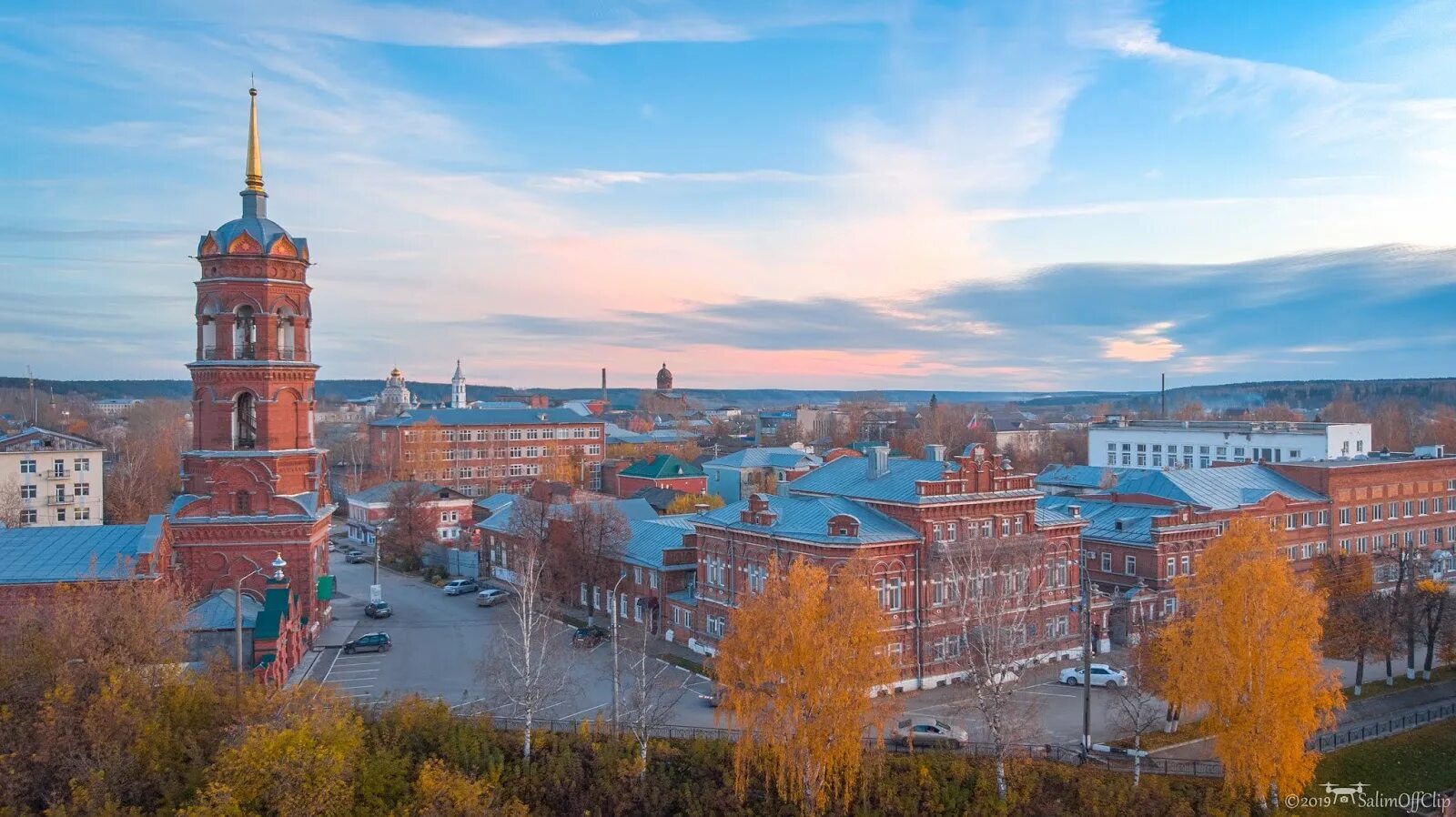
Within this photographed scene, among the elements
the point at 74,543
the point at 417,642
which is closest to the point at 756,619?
the point at 417,642

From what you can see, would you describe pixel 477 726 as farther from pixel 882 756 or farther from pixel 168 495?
pixel 168 495

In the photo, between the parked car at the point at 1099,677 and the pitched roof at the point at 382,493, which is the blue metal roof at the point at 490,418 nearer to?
the pitched roof at the point at 382,493

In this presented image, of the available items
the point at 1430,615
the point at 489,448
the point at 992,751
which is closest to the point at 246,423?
the point at 992,751

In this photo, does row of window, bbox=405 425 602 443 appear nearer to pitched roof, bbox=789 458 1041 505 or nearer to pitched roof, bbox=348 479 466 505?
pitched roof, bbox=348 479 466 505

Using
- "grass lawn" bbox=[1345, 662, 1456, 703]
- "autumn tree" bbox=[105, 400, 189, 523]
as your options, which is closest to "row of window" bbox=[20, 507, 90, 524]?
"autumn tree" bbox=[105, 400, 189, 523]

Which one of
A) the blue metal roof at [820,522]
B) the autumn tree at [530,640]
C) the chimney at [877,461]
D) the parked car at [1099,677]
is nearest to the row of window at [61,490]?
the autumn tree at [530,640]
